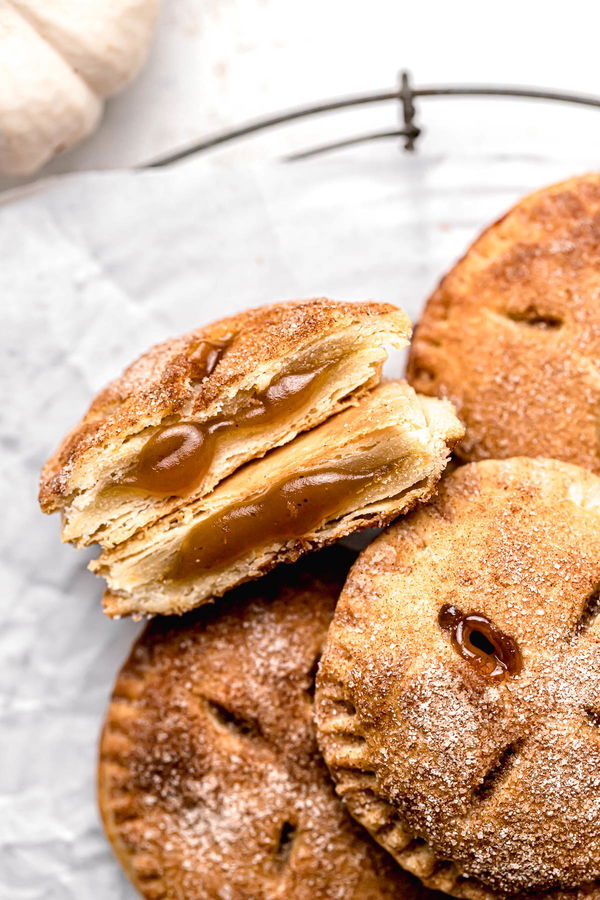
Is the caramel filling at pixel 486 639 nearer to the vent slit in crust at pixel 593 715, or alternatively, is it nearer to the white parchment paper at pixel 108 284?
the vent slit in crust at pixel 593 715

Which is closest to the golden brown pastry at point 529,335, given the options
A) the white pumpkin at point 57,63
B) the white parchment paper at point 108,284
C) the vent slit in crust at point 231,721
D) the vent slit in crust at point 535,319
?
the vent slit in crust at point 535,319

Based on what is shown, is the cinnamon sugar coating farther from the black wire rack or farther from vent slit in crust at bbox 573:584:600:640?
the black wire rack

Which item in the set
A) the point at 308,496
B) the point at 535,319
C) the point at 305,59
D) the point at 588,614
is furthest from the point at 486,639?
the point at 305,59

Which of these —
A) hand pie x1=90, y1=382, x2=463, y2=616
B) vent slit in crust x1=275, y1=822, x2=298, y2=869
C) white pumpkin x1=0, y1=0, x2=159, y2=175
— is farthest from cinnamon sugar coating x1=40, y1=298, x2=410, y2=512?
vent slit in crust x1=275, y1=822, x2=298, y2=869

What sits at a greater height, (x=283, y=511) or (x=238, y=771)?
(x=283, y=511)

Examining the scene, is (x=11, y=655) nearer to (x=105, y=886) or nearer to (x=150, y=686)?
(x=150, y=686)

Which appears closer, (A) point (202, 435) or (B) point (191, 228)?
(A) point (202, 435)

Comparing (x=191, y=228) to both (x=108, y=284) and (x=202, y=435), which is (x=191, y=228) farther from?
(x=202, y=435)
